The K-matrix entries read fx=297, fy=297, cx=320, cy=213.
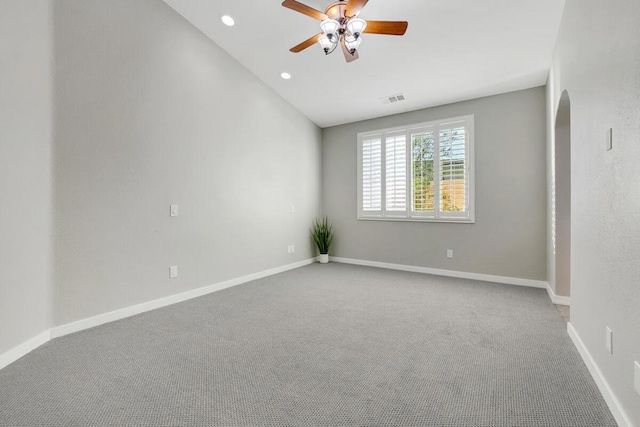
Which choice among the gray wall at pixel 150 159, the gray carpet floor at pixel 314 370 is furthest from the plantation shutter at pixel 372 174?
the gray carpet floor at pixel 314 370

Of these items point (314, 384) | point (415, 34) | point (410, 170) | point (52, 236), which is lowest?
point (314, 384)

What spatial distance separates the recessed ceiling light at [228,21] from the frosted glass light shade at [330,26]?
1589 millimetres

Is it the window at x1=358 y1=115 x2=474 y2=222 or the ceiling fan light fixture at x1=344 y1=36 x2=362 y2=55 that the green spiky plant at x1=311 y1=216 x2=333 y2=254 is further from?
the ceiling fan light fixture at x1=344 y1=36 x2=362 y2=55

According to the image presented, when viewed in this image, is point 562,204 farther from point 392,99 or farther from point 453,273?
point 392,99

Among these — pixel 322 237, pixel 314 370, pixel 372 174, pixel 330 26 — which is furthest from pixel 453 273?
pixel 330 26

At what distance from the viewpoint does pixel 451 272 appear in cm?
475

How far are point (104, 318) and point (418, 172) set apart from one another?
4656 millimetres

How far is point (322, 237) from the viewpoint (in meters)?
5.92

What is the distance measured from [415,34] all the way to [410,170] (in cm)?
225

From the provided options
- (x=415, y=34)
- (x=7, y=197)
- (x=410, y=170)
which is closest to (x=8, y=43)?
(x=7, y=197)

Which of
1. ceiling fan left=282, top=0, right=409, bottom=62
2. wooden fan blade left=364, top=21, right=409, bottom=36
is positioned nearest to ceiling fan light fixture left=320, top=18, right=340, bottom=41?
ceiling fan left=282, top=0, right=409, bottom=62

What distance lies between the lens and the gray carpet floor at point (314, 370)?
1548mm

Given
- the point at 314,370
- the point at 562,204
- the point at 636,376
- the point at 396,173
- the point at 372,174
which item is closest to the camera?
the point at 636,376

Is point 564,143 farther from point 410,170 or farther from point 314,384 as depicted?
point 314,384
